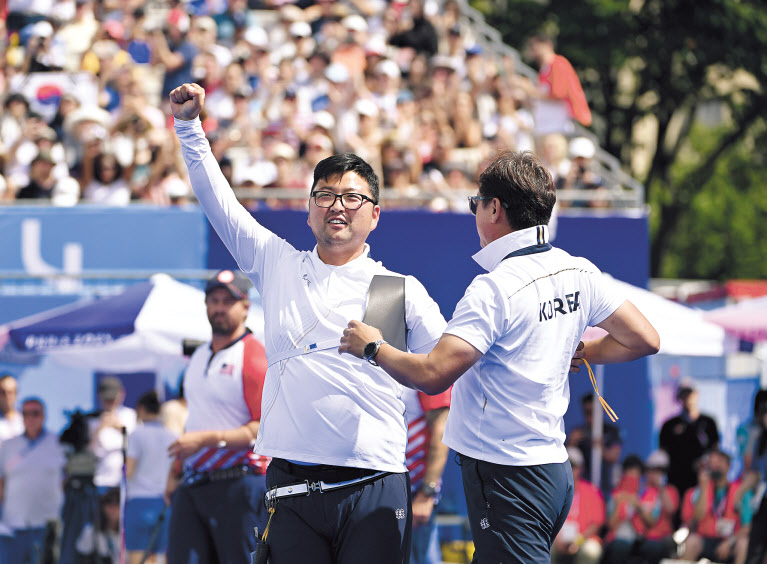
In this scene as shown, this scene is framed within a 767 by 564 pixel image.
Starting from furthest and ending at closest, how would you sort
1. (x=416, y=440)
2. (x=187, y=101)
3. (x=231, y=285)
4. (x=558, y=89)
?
(x=558, y=89) → (x=416, y=440) → (x=231, y=285) → (x=187, y=101)

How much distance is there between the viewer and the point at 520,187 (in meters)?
3.84

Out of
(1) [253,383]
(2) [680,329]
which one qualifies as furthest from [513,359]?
(2) [680,329]

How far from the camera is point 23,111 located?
A: 12.5m

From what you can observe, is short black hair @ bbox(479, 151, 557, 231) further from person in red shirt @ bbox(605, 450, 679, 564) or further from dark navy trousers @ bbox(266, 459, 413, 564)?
person in red shirt @ bbox(605, 450, 679, 564)

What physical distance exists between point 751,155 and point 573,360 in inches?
893

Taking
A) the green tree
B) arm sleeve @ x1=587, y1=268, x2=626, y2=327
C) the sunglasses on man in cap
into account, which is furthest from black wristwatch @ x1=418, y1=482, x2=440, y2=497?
the green tree

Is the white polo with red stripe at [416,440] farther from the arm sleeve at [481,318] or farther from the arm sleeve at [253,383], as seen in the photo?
the arm sleeve at [481,318]

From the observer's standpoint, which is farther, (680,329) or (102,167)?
(102,167)

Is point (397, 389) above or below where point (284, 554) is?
above

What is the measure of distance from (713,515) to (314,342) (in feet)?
22.6

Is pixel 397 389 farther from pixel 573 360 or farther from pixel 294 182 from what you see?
pixel 294 182

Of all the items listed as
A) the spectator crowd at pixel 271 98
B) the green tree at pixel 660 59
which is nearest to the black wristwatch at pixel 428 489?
the spectator crowd at pixel 271 98

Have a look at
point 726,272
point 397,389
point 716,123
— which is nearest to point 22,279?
point 397,389

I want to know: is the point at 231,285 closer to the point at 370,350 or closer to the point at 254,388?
the point at 254,388
